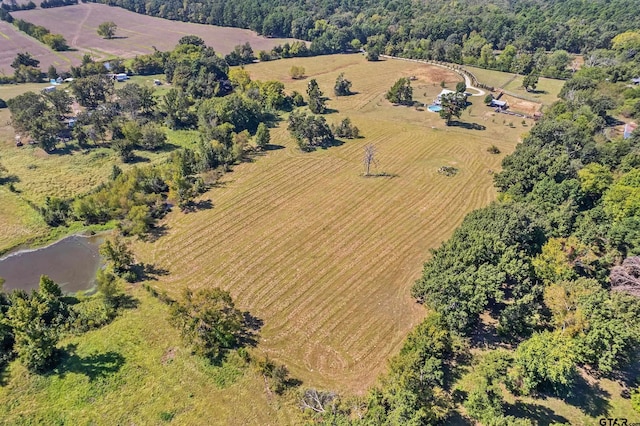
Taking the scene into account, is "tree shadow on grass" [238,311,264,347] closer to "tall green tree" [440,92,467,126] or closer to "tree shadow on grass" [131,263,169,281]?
"tree shadow on grass" [131,263,169,281]

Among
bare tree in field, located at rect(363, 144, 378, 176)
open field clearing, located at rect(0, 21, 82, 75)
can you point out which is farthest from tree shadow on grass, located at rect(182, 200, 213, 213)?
open field clearing, located at rect(0, 21, 82, 75)

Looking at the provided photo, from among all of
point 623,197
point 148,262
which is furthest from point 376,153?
point 148,262

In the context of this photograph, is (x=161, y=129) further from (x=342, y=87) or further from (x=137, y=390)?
(x=137, y=390)

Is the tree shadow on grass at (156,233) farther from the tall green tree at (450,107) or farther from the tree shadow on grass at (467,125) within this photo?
the tree shadow on grass at (467,125)

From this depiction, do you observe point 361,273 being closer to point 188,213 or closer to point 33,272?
point 188,213

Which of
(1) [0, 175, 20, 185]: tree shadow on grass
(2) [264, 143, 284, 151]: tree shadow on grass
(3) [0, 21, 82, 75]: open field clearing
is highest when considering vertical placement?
(3) [0, 21, 82, 75]: open field clearing

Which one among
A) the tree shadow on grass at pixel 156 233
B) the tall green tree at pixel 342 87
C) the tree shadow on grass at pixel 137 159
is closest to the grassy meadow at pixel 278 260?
the tree shadow on grass at pixel 156 233
